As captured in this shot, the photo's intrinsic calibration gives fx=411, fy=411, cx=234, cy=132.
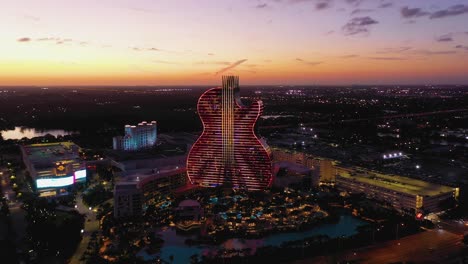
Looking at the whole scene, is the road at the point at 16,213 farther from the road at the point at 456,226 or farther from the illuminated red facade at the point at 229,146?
the road at the point at 456,226

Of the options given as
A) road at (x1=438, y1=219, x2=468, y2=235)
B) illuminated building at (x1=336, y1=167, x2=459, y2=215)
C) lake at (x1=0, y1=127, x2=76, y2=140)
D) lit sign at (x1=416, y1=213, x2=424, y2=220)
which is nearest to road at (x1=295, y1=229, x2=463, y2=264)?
road at (x1=438, y1=219, x2=468, y2=235)

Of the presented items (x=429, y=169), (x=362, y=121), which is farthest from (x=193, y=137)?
(x=362, y=121)

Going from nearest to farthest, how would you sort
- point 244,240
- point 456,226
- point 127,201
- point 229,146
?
point 244,240, point 456,226, point 127,201, point 229,146

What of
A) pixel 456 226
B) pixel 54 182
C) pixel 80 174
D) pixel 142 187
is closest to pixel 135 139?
pixel 80 174

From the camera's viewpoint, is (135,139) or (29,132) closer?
→ (135,139)

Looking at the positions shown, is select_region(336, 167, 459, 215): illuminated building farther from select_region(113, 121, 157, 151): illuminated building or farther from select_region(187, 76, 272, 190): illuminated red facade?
select_region(113, 121, 157, 151): illuminated building

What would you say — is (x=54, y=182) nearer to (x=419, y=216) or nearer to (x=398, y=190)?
(x=398, y=190)

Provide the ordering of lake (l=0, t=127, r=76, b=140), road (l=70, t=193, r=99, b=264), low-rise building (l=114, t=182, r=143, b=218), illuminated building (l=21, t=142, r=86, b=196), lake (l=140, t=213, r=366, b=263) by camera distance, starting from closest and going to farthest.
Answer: road (l=70, t=193, r=99, b=264) < lake (l=140, t=213, r=366, b=263) < low-rise building (l=114, t=182, r=143, b=218) < illuminated building (l=21, t=142, r=86, b=196) < lake (l=0, t=127, r=76, b=140)
